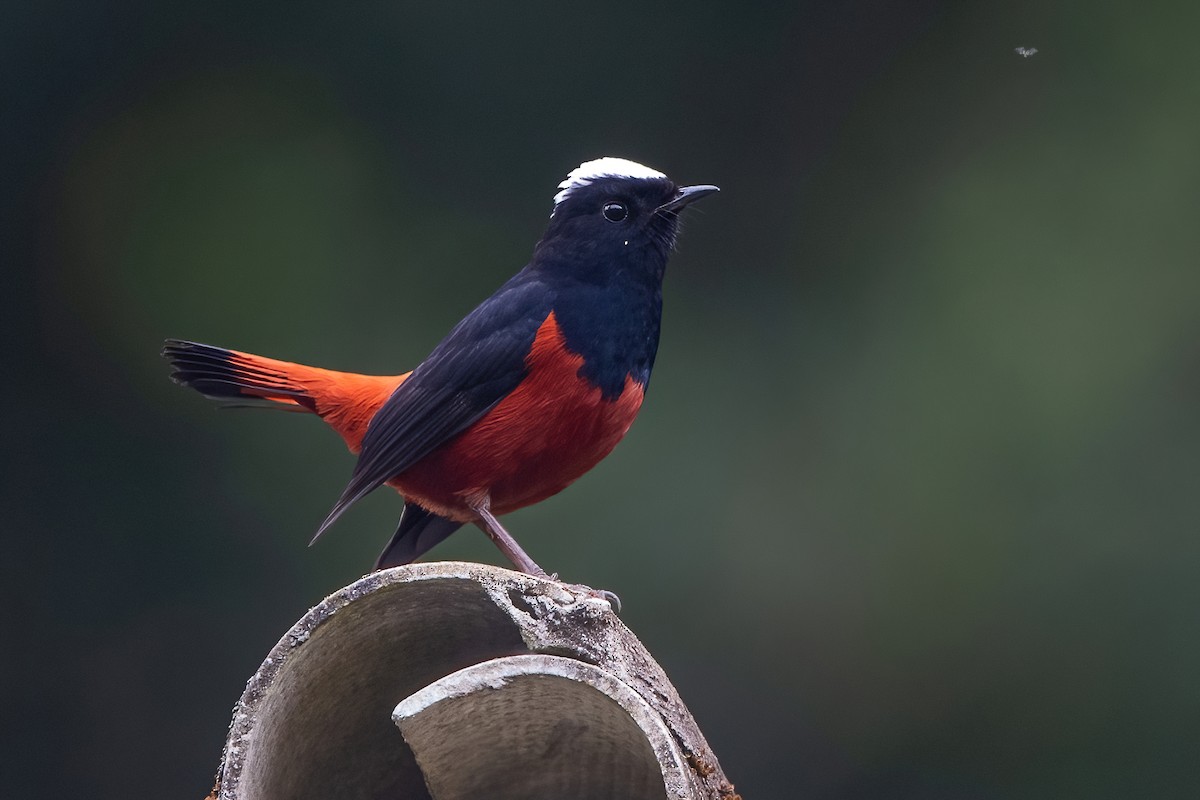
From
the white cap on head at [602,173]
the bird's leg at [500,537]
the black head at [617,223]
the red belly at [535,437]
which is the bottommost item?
the bird's leg at [500,537]

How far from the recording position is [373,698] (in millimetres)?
2771

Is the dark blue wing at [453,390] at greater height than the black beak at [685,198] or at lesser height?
lesser

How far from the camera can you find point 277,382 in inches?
142

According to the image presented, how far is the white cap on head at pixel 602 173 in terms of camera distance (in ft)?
11.6

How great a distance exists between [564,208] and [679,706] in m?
1.44

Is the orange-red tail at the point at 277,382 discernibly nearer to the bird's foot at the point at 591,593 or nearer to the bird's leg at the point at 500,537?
the bird's leg at the point at 500,537

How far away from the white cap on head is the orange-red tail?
25.5 inches

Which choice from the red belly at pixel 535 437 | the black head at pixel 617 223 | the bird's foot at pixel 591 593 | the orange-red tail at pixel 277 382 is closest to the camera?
the bird's foot at pixel 591 593

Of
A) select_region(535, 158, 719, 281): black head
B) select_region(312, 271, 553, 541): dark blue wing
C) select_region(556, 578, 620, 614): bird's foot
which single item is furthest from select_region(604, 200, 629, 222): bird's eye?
select_region(556, 578, 620, 614): bird's foot

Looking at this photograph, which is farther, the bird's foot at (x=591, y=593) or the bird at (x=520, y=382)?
the bird at (x=520, y=382)

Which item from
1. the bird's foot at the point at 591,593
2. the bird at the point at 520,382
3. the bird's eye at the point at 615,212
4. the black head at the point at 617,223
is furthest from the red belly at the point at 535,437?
the bird's foot at the point at 591,593

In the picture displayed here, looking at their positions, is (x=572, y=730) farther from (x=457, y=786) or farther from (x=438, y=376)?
(x=438, y=376)

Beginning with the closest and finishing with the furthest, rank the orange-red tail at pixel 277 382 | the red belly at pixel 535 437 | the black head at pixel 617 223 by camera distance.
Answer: the red belly at pixel 535 437 < the black head at pixel 617 223 < the orange-red tail at pixel 277 382

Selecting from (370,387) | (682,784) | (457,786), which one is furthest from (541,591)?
(370,387)
